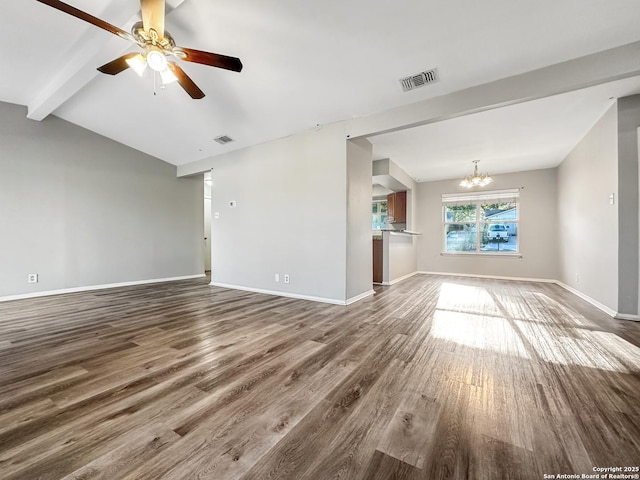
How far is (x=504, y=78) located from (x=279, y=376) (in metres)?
3.58

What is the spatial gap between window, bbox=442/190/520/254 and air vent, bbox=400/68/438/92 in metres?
5.10

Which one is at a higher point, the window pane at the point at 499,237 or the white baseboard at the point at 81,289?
the window pane at the point at 499,237

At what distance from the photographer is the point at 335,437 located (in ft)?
4.17

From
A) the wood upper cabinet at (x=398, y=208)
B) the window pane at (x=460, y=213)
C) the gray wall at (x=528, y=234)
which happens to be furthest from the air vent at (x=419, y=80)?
the window pane at (x=460, y=213)

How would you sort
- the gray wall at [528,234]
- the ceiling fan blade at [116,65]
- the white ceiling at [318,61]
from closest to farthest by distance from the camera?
the white ceiling at [318,61] < the ceiling fan blade at [116,65] < the gray wall at [528,234]

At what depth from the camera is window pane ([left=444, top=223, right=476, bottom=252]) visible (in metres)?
7.28

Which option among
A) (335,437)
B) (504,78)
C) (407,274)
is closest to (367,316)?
(335,437)

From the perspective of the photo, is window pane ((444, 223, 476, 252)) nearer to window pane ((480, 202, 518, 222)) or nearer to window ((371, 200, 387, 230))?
window pane ((480, 202, 518, 222))

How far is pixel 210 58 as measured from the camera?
239cm

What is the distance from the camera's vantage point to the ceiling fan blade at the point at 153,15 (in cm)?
219

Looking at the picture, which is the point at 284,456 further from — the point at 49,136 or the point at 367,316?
the point at 49,136

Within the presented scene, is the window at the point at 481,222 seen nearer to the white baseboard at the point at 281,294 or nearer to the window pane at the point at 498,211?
the window pane at the point at 498,211

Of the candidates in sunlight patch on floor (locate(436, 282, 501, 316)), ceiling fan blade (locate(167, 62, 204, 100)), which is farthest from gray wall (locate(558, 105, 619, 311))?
ceiling fan blade (locate(167, 62, 204, 100))

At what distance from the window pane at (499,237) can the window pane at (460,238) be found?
0.76 feet
